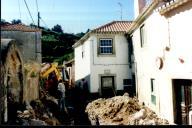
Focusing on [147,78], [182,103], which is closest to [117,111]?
[147,78]

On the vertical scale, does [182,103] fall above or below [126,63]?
below

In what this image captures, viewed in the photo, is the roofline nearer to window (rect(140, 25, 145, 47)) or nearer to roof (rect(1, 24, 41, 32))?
window (rect(140, 25, 145, 47))

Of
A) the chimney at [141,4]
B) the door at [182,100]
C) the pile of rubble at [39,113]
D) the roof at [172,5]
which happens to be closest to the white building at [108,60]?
the chimney at [141,4]

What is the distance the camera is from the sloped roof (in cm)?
2290

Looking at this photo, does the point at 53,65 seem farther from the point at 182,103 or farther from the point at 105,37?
the point at 182,103

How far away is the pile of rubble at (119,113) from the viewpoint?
1427 centimetres

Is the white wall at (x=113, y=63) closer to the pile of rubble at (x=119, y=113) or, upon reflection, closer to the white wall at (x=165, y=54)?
the pile of rubble at (x=119, y=113)

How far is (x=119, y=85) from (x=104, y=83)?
3.29 ft

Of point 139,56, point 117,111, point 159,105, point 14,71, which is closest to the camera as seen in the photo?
point 14,71

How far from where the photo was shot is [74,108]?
19984 millimetres

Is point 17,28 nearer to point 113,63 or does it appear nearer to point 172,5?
point 113,63

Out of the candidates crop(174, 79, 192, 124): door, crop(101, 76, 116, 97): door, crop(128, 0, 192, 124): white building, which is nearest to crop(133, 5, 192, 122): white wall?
crop(128, 0, 192, 124): white building

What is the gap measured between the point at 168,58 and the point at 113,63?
1023 centimetres

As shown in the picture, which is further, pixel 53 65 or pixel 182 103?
pixel 53 65
